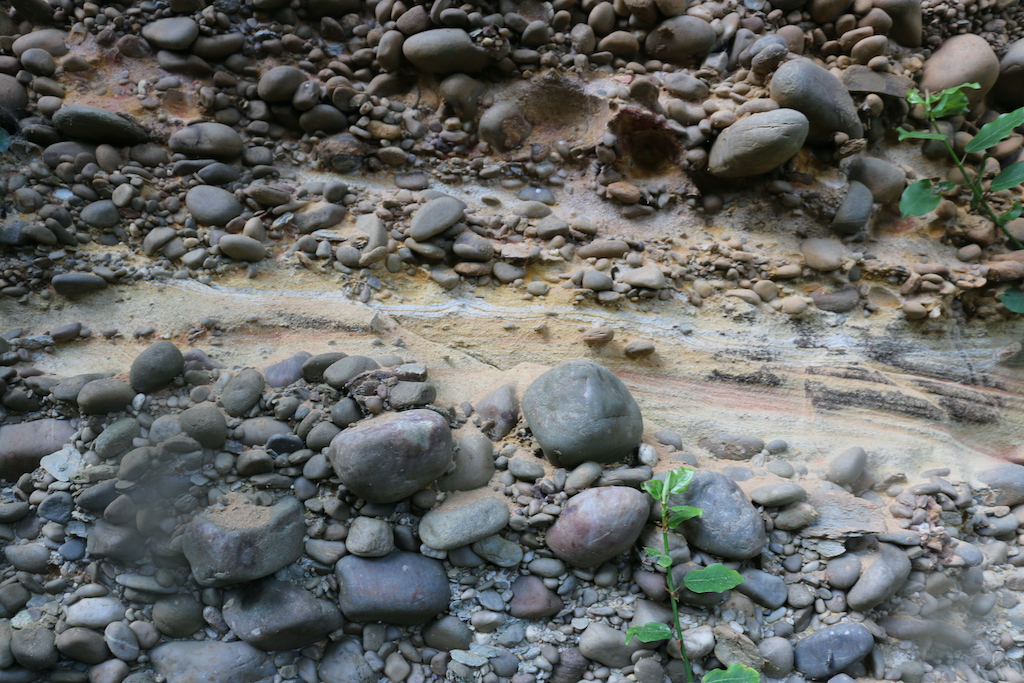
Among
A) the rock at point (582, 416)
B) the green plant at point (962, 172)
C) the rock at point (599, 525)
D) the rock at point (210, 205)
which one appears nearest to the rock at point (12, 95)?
the rock at point (210, 205)

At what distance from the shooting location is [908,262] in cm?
268

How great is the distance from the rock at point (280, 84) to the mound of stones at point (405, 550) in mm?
1426

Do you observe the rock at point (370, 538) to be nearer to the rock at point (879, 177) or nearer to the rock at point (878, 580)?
the rock at point (878, 580)

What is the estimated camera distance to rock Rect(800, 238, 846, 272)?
2.59 metres

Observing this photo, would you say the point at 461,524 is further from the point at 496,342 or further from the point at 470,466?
the point at 496,342

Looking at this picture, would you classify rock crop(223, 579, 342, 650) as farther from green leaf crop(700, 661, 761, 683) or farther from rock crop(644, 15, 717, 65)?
rock crop(644, 15, 717, 65)

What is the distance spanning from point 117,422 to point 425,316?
3.80 feet

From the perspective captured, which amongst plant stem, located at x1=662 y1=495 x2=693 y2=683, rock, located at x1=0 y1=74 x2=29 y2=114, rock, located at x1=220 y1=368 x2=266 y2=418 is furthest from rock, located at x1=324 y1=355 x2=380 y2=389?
rock, located at x1=0 y1=74 x2=29 y2=114

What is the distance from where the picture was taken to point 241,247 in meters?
2.50

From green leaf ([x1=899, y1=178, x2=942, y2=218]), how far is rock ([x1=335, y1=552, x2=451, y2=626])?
238 centimetres

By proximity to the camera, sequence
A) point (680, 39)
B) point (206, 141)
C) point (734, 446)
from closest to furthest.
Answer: point (734, 446) → point (206, 141) → point (680, 39)

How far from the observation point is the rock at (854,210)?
8.63 ft

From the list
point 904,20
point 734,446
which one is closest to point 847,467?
point 734,446

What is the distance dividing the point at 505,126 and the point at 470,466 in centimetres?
174
